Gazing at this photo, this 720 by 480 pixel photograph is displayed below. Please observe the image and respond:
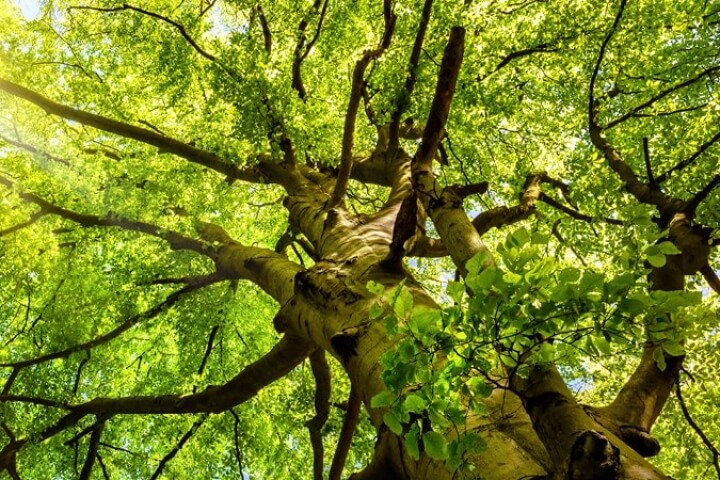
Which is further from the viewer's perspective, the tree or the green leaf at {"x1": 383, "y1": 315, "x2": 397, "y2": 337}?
the tree

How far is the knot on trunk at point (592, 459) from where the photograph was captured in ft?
4.48

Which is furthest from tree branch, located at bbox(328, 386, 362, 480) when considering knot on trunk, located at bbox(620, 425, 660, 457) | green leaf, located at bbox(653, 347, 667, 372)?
green leaf, located at bbox(653, 347, 667, 372)

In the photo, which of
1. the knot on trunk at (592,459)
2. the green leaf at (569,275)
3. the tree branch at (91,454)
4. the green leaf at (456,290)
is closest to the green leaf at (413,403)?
the green leaf at (456,290)

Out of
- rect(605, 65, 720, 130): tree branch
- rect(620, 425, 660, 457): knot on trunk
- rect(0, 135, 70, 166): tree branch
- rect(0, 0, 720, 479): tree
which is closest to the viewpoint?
rect(0, 0, 720, 479): tree

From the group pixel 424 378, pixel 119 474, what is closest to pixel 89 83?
pixel 119 474

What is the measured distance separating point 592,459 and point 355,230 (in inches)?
124

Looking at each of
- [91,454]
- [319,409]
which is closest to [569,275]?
[319,409]

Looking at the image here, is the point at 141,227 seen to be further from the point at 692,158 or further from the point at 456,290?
the point at 456,290

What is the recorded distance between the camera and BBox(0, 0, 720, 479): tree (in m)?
1.77

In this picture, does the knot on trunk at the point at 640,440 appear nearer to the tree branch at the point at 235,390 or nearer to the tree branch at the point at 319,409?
the tree branch at the point at 235,390

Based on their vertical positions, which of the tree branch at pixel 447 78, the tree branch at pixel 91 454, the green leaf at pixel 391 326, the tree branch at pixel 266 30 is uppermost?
the tree branch at pixel 266 30

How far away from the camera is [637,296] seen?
1.51 meters

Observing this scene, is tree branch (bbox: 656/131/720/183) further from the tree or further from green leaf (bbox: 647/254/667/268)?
green leaf (bbox: 647/254/667/268)

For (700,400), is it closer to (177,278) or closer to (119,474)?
(177,278)
